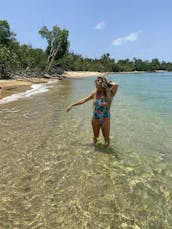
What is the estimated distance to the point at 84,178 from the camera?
14.5 ft

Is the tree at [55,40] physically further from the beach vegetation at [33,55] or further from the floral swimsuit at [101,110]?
the floral swimsuit at [101,110]

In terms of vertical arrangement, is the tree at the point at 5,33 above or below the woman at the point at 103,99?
above

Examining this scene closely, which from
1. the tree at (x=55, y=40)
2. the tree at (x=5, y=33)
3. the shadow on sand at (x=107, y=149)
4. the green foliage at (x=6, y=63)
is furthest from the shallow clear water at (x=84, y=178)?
the tree at (x=55, y=40)

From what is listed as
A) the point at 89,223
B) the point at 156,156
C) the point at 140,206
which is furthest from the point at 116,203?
the point at 156,156

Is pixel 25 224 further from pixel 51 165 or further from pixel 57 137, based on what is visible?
pixel 57 137

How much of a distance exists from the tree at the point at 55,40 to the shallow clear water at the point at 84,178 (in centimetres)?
5141

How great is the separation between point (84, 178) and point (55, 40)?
56.9m

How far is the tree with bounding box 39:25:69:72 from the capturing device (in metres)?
54.8

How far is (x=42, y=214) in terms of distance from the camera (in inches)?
131

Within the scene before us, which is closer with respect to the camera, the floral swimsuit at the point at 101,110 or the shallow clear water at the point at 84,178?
the shallow clear water at the point at 84,178

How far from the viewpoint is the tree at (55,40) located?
180 feet

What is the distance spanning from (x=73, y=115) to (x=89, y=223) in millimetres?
7179

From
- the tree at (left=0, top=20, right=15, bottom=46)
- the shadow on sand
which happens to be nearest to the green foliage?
the tree at (left=0, top=20, right=15, bottom=46)

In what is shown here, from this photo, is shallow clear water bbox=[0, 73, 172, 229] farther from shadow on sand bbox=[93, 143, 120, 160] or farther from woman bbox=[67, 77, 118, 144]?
woman bbox=[67, 77, 118, 144]
